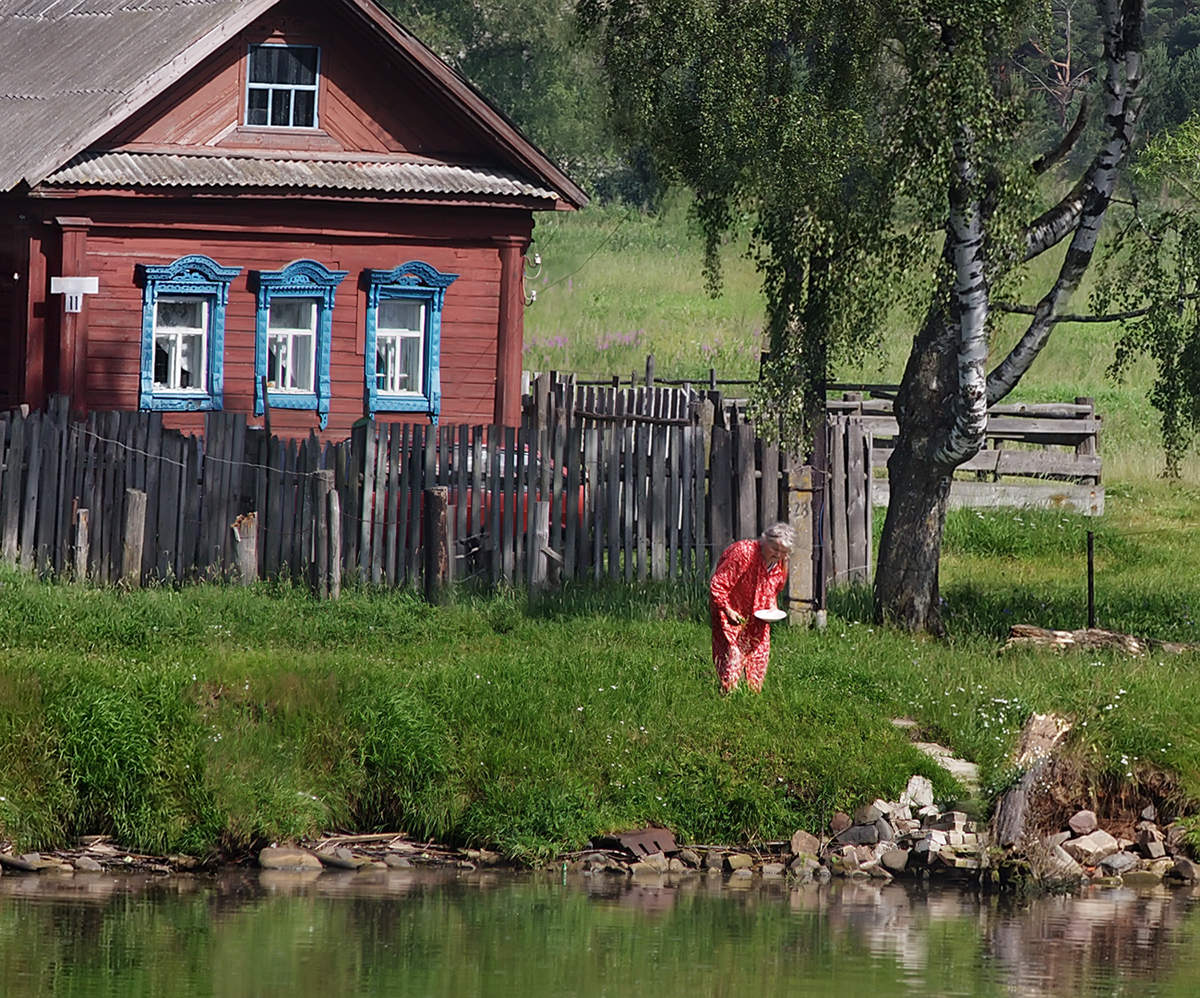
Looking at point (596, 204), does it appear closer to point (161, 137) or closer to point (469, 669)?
point (161, 137)

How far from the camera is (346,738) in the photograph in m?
12.6

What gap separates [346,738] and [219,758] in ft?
2.64

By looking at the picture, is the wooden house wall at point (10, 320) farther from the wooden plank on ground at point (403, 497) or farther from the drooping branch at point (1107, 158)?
the drooping branch at point (1107, 158)

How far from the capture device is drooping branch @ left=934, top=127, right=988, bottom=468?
591 inches

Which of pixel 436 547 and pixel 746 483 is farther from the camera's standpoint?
pixel 746 483

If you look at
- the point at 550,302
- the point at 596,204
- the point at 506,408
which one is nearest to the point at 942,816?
the point at 506,408

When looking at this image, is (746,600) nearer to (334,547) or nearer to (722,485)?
(722,485)

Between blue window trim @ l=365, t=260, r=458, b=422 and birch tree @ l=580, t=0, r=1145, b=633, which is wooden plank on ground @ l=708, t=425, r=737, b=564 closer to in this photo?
birch tree @ l=580, t=0, r=1145, b=633

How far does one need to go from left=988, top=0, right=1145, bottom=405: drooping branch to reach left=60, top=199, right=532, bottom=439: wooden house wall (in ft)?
30.0

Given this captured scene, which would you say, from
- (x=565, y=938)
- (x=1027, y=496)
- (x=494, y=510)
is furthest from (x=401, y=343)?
(x=565, y=938)

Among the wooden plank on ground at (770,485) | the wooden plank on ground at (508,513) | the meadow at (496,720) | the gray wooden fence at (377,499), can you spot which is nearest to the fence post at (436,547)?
the gray wooden fence at (377,499)

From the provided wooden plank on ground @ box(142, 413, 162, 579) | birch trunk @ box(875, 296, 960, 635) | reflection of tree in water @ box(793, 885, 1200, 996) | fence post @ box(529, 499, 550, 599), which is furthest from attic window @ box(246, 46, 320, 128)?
reflection of tree in water @ box(793, 885, 1200, 996)

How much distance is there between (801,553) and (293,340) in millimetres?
9091

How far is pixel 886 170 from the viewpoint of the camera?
15156 mm
